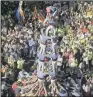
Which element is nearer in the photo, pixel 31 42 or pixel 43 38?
pixel 43 38

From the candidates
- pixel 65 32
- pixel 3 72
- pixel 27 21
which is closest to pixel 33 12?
pixel 27 21

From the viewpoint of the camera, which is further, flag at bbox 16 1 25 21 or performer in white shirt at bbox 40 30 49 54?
flag at bbox 16 1 25 21

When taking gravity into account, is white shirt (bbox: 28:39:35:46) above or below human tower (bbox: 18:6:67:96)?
above

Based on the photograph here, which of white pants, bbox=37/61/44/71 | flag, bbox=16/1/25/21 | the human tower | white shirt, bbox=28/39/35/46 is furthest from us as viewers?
flag, bbox=16/1/25/21

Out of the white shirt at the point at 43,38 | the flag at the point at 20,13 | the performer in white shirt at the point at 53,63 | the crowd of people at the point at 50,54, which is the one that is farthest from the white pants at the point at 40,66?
the flag at the point at 20,13

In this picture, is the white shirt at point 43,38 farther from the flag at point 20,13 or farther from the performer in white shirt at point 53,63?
the flag at point 20,13

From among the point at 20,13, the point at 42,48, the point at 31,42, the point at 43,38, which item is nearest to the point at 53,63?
the point at 42,48

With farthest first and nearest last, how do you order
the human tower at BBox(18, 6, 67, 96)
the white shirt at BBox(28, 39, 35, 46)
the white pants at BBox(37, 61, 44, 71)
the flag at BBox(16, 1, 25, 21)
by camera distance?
the flag at BBox(16, 1, 25, 21) → the white shirt at BBox(28, 39, 35, 46) → the white pants at BBox(37, 61, 44, 71) → the human tower at BBox(18, 6, 67, 96)

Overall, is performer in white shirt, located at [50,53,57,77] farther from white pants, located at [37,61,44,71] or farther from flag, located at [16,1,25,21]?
flag, located at [16,1,25,21]

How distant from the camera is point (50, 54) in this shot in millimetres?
7305

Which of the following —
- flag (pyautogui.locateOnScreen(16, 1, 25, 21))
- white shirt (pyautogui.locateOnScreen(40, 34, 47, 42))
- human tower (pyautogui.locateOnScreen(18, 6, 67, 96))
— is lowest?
human tower (pyautogui.locateOnScreen(18, 6, 67, 96))

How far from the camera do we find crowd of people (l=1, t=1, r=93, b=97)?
722 cm

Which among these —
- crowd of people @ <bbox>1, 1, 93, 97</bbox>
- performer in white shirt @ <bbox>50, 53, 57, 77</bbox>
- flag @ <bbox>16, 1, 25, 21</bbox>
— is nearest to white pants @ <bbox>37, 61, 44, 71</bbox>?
crowd of people @ <bbox>1, 1, 93, 97</bbox>

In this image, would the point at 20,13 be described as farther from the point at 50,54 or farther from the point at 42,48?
the point at 50,54
